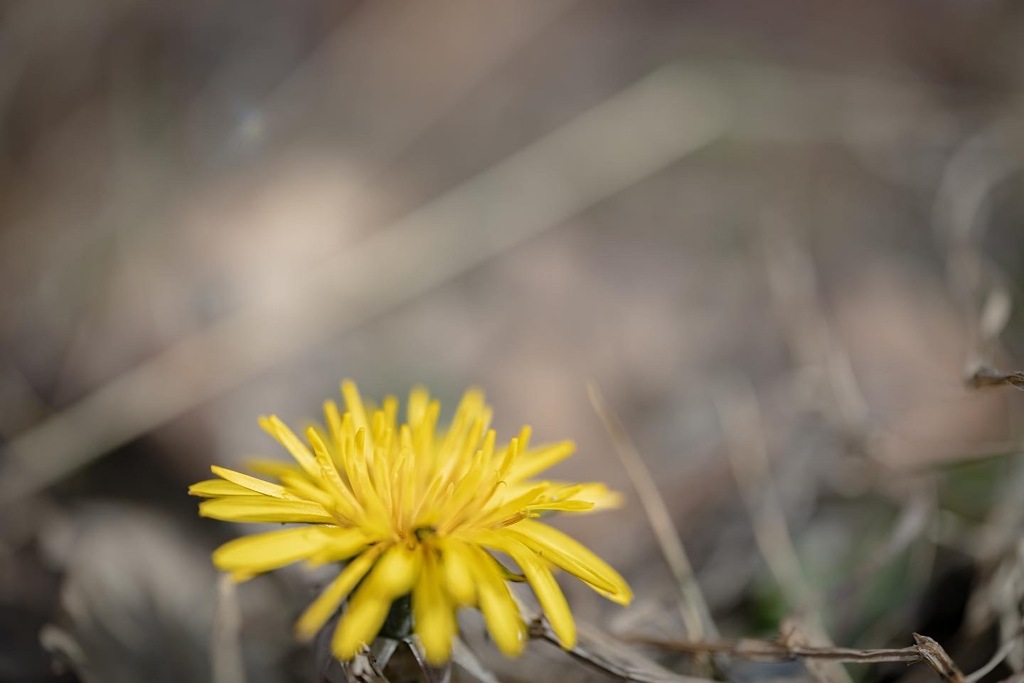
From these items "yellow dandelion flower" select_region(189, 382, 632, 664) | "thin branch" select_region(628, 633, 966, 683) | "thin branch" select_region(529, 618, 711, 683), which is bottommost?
"thin branch" select_region(628, 633, 966, 683)

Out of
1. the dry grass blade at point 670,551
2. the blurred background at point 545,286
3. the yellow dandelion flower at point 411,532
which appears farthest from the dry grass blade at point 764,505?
the yellow dandelion flower at point 411,532

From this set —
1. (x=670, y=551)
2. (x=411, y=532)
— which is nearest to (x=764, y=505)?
(x=670, y=551)

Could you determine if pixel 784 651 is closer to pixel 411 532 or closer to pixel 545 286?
pixel 411 532

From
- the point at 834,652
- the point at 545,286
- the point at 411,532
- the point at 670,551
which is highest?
the point at 545,286

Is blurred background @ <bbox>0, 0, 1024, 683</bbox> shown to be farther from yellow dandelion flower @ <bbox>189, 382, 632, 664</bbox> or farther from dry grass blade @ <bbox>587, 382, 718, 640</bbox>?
yellow dandelion flower @ <bbox>189, 382, 632, 664</bbox>

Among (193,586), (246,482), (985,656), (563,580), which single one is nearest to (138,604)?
(193,586)

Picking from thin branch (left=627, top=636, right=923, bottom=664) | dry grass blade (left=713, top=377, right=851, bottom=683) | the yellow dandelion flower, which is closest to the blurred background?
dry grass blade (left=713, top=377, right=851, bottom=683)
